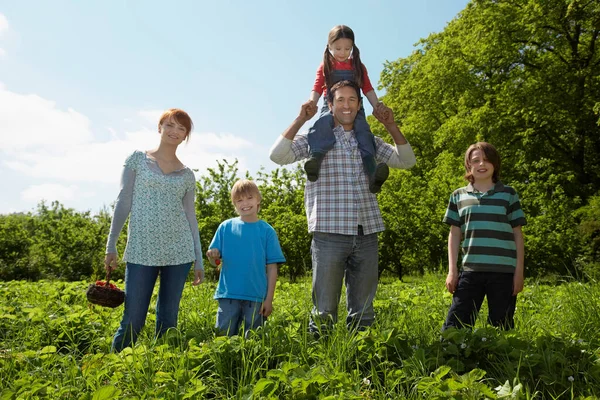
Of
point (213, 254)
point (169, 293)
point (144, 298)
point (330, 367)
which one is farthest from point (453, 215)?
point (144, 298)

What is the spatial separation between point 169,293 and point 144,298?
17 cm

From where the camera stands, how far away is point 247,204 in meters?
3.69

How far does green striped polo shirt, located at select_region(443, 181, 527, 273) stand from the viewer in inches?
144

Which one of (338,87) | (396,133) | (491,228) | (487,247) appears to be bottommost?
(487,247)

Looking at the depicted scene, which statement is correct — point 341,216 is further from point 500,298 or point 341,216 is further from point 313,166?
point 500,298

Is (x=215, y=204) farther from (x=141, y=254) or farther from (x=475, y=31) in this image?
(x=475, y=31)

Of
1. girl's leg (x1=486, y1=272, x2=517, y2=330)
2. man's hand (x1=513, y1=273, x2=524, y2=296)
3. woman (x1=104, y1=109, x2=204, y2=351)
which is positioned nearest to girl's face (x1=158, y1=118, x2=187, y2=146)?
woman (x1=104, y1=109, x2=204, y2=351)

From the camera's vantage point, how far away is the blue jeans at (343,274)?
345 centimetres

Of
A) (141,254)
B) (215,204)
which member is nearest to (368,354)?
(141,254)

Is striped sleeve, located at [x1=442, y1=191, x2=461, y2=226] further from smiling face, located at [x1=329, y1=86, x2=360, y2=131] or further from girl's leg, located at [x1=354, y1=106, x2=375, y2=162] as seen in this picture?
smiling face, located at [x1=329, y1=86, x2=360, y2=131]

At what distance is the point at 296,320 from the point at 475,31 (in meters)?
14.9

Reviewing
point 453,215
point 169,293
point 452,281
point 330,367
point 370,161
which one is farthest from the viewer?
point 453,215

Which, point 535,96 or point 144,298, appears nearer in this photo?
point 144,298

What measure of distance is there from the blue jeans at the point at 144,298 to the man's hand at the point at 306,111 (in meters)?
1.30
